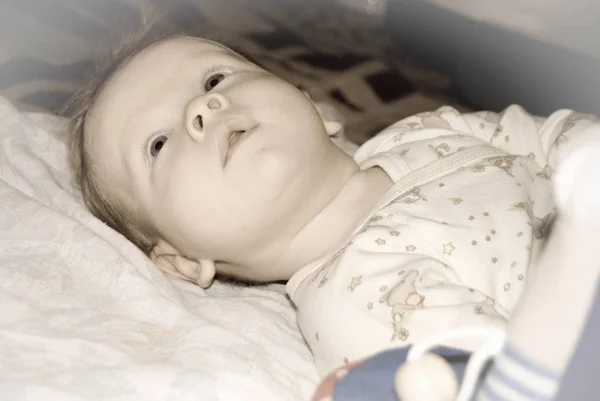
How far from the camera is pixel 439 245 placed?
75 cm

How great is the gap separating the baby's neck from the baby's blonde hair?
193 millimetres

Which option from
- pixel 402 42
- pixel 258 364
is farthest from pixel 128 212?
pixel 402 42

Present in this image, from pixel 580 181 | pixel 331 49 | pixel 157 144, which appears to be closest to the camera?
pixel 580 181

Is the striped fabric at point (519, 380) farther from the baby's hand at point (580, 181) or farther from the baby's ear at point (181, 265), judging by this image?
the baby's ear at point (181, 265)

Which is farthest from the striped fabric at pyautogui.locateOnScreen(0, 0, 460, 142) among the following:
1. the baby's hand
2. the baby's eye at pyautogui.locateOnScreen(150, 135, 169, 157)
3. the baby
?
the baby's hand

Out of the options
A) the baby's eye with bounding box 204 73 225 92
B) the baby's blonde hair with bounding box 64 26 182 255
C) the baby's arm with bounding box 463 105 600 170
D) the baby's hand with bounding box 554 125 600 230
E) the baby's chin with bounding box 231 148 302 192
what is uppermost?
the baby's hand with bounding box 554 125 600 230

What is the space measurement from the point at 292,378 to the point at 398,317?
0.13m

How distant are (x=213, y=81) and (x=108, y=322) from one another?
307 mm

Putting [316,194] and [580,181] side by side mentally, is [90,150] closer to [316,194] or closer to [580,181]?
[316,194]

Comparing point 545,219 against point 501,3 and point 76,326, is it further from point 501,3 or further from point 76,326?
point 76,326

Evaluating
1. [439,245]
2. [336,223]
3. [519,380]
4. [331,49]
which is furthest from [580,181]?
[331,49]

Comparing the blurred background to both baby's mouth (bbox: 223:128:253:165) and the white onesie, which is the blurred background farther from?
baby's mouth (bbox: 223:128:253:165)

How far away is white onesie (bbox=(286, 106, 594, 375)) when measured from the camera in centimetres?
69

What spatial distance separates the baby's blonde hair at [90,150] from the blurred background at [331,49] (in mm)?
32
